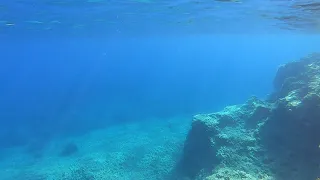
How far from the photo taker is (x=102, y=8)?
21844mm

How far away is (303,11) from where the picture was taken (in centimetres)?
1930

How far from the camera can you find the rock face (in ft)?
35.9

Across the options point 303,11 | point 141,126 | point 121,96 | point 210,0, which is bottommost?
point 121,96

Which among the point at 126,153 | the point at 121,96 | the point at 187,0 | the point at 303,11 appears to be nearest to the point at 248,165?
the point at 126,153

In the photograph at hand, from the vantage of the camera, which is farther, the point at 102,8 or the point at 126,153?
the point at 102,8

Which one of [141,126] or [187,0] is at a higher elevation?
[187,0]

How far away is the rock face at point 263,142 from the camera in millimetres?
10945

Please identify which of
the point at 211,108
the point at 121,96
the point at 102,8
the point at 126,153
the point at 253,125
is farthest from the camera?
the point at 121,96

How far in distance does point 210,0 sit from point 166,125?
44.8ft

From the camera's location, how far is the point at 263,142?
1292 cm

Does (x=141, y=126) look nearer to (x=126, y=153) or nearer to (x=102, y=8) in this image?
(x=126, y=153)

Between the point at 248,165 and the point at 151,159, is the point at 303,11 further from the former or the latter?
the point at 151,159

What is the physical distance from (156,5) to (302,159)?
Answer: 14357mm

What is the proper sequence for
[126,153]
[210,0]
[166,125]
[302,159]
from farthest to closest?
[166,125]
[126,153]
[210,0]
[302,159]
